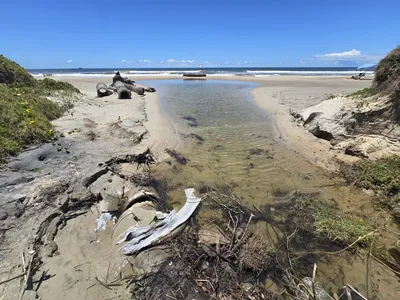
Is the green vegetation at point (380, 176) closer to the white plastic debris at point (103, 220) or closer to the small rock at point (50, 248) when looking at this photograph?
the white plastic debris at point (103, 220)

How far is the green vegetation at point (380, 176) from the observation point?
501 cm

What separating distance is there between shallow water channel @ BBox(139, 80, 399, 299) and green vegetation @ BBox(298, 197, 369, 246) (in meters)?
0.31

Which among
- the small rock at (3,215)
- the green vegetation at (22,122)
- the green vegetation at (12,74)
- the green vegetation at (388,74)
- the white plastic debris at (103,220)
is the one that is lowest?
the white plastic debris at (103,220)

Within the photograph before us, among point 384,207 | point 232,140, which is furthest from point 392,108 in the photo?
point 232,140

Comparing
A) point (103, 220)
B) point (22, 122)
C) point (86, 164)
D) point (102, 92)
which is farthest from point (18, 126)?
point (102, 92)

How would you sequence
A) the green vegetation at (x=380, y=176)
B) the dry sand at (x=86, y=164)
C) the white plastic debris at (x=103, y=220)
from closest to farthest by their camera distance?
the dry sand at (x=86, y=164) → the white plastic debris at (x=103, y=220) → the green vegetation at (x=380, y=176)

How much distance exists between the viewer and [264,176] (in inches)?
244

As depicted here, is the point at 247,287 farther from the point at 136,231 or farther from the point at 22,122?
the point at 22,122

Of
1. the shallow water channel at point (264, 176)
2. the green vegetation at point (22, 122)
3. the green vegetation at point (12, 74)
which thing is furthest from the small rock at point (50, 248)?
the green vegetation at point (12, 74)

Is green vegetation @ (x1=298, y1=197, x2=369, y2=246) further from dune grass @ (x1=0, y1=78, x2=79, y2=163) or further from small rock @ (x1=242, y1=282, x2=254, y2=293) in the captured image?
dune grass @ (x1=0, y1=78, x2=79, y2=163)

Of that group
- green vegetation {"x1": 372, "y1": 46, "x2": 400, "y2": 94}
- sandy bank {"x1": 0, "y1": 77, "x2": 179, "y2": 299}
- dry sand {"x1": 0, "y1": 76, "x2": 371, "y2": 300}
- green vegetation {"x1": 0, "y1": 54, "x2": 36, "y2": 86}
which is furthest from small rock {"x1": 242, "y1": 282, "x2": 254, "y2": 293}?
green vegetation {"x1": 0, "y1": 54, "x2": 36, "y2": 86}

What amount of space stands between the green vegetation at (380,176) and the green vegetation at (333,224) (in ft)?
4.08

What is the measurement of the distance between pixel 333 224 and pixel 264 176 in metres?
2.23

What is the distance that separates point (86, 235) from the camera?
3684 millimetres
